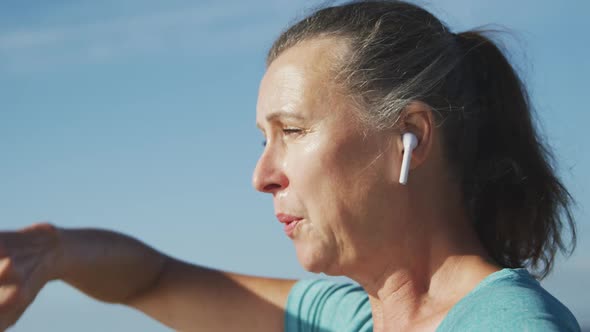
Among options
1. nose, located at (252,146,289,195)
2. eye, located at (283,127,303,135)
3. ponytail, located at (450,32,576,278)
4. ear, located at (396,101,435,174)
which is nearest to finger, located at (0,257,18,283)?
nose, located at (252,146,289,195)

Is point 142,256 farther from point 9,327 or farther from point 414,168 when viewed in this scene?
point 414,168

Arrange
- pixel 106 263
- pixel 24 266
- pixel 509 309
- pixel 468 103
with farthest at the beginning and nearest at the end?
pixel 106 263
pixel 468 103
pixel 24 266
pixel 509 309

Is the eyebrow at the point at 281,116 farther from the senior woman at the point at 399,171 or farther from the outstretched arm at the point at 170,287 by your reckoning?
the outstretched arm at the point at 170,287

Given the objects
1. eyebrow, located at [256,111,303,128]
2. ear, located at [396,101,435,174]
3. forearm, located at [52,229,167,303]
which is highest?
eyebrow, located at [256,111,303,128]

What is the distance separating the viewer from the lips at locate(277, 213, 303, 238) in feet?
7.25

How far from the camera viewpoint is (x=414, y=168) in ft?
7.24

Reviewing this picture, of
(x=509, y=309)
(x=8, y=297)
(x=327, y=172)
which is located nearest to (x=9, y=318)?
(x=8, y=297)

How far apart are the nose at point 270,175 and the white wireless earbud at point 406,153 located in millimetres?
299

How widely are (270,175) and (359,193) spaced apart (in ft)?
0.79

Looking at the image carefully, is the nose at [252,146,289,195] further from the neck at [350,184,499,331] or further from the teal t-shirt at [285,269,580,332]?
the teal t-shirt at [285,269,580,332]

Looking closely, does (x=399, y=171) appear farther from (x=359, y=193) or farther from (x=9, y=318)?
(x=9, y=318)

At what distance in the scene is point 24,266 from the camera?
2.07 m

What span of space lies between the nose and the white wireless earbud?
30 centimetres

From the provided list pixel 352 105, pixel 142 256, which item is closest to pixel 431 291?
pixel 352 105
